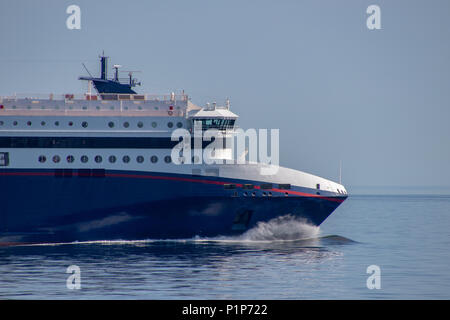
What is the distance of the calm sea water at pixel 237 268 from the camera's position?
34531 millimetres

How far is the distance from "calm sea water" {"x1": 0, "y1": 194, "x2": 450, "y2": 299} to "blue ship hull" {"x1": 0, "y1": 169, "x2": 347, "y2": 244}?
93 cm

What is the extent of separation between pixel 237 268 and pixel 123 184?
1184 cm

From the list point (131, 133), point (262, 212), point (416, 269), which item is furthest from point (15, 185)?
point (416, 269)

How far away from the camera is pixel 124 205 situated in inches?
1934

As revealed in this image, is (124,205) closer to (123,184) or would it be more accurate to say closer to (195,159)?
(123,184)

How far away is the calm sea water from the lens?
3453 centimetres

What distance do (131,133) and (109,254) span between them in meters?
8.28

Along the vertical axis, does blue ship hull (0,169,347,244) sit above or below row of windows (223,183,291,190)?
below

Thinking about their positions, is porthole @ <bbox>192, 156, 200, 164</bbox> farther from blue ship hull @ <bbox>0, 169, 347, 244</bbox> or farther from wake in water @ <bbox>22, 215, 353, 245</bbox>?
wake in water @ <bbox>22, 215, 353, 245</bbox>

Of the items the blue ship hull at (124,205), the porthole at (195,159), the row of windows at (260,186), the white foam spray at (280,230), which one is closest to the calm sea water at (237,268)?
the white foam spray at (280,230)

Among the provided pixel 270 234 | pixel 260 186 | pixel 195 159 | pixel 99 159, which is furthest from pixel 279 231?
pixel 99 159

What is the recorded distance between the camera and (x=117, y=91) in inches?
2146

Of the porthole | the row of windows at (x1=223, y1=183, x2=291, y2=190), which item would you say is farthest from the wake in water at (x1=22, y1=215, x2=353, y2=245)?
the porthole
